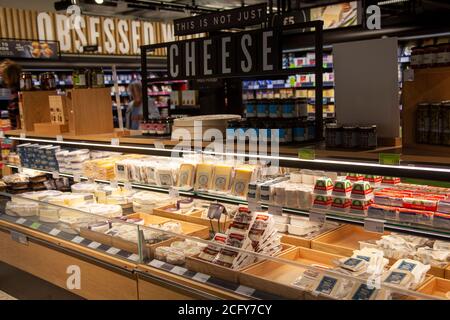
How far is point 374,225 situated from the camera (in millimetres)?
→ 2416

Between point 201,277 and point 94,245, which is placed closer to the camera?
point 201,277

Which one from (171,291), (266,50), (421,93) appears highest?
(266,50)

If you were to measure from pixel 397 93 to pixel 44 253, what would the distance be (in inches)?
117

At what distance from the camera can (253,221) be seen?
9.52 feet

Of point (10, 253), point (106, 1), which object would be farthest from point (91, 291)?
point (106, 1)

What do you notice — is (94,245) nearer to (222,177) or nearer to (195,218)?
(195,218)

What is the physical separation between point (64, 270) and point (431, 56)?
297 cm

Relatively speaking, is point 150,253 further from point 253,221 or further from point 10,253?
point 10,253

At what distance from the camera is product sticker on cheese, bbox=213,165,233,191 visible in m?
3.24

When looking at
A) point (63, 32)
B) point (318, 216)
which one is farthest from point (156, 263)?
point (63, 32)

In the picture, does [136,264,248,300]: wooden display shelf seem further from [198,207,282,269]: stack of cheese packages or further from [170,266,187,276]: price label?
[198,207,282,269]: stack of cheese packages

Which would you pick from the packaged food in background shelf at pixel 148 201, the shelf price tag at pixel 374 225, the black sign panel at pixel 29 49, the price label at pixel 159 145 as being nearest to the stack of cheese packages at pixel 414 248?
the shelf price tag at pixel 374 225

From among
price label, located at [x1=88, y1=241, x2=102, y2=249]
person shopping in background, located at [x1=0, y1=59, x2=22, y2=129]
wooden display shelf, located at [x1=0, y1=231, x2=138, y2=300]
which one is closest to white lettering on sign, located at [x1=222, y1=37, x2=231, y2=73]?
wooden display shelf, located at [x1=0, y1=231, x2=138, y2=300]

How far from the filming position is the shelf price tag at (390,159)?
2135 mm
